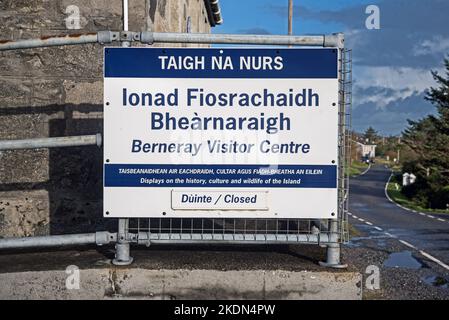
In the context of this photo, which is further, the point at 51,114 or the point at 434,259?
the point at 434,259

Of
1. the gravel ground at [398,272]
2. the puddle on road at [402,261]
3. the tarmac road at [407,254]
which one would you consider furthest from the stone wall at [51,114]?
the puddle on road at [402,261]

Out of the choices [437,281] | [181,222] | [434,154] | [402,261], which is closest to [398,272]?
[437,281]

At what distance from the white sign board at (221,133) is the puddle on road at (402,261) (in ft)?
17.2

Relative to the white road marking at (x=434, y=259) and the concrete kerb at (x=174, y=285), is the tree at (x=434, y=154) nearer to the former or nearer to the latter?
the white road marking at (x=434, y=259)

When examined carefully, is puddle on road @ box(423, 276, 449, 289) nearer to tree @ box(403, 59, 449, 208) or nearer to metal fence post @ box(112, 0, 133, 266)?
metal fence post @ box(112, 0, 133, 266)

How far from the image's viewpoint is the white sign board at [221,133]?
3977 millimetres

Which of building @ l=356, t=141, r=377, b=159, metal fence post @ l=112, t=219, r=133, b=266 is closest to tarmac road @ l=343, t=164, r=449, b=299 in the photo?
metal fence post @ l=112, t=219, r=133, b=266

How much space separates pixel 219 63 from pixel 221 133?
21.5 inches

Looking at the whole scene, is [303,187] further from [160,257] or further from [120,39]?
[120,39]

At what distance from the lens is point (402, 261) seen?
926 centimetres

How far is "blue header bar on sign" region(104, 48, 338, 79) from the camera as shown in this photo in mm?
3980

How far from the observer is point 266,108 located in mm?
3986

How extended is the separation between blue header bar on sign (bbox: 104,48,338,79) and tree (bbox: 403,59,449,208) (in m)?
31.3

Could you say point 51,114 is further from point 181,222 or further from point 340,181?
point 340,181
